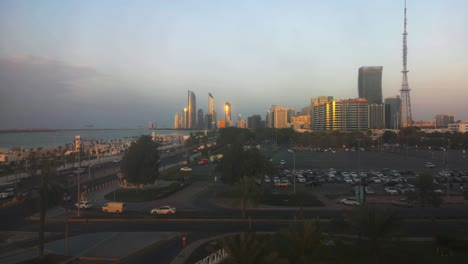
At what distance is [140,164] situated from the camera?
2928 centimetres

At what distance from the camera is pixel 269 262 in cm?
789

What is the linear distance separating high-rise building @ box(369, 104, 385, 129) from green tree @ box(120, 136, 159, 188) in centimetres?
12401

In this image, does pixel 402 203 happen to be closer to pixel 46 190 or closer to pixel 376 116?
pixel 46 190

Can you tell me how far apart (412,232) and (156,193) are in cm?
1873

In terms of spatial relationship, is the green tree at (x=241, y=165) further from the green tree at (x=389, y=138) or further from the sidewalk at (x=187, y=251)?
the green tree at (x=389, y=138)

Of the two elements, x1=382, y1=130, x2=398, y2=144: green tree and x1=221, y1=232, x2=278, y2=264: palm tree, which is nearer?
x1=221, y1=232, x2=278, y2=264: palm tree

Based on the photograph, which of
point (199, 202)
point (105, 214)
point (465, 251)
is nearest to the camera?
point (465, 251)

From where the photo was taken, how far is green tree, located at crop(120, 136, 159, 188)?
2912cm

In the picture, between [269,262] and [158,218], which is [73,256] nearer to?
[158,218]

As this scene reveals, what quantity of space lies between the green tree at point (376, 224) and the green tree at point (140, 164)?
20975 millimetres

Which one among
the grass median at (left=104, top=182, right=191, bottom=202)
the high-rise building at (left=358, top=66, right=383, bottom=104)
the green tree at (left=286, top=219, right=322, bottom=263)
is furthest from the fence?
the high-rise building at (left=358, top=66, right=383, bottom=104)

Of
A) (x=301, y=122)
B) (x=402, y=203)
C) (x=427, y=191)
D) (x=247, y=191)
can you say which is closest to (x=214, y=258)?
(x=247, y=191)

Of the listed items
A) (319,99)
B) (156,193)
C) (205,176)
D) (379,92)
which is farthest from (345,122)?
(156,193)

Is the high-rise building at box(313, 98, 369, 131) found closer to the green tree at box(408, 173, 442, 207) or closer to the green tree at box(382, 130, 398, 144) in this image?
the green tree at box(382, 130, 398, 144)
